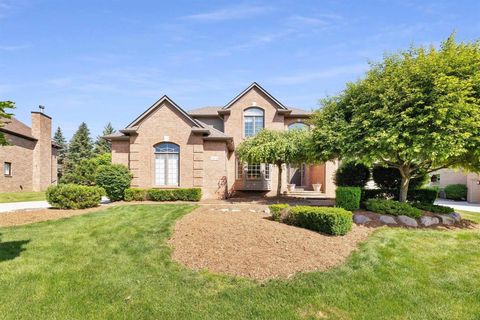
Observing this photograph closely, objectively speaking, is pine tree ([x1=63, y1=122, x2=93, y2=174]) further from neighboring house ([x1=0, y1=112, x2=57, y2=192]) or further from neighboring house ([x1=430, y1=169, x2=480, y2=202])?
neighboring house ([x1=430, y1=169, x2=480, y2=202])

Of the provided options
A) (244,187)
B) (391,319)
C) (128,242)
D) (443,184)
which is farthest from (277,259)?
(443,184)

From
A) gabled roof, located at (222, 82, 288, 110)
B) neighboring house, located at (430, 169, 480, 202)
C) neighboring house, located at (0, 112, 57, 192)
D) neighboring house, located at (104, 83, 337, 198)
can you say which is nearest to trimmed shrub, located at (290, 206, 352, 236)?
neighboring house, located at (104, 83, 337, 198)

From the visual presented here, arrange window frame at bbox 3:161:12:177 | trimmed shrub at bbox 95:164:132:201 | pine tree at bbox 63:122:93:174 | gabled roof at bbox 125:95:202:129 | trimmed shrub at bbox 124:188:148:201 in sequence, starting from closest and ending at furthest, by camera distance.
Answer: trimmed shrub at bbox 95:164:132:201 < trimmed shrub at bbox 124:188:148:201 < gabled roof at bbox 125:95:202:129 < window frame at bbox 3:161:12:177 < pine tree at bbox 63:122:93:174

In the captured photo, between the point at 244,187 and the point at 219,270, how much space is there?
1662 centimetres

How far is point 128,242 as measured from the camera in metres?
8.64

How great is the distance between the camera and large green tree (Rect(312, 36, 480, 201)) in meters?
9.75

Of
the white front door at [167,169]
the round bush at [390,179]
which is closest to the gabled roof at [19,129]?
the white front door at [167,169]

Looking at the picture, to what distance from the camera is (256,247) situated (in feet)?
25.1

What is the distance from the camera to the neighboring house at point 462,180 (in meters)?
22.2

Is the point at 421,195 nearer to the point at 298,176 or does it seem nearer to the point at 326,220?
the point at 326,220

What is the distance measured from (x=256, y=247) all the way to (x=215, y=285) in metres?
Result: 2.04

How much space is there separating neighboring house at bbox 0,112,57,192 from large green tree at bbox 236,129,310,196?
20.4 m

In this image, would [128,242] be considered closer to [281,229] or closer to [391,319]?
[281,229]

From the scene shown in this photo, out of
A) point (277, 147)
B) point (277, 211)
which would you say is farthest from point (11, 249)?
point (277, 147)
